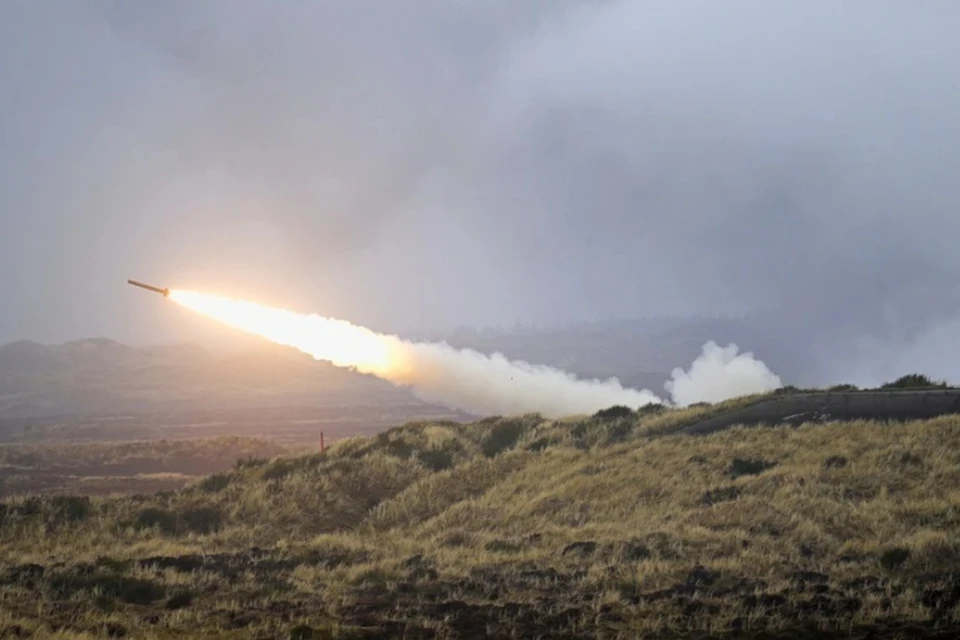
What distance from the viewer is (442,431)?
1486 inches

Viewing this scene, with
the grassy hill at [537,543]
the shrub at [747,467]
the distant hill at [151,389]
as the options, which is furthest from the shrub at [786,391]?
the distant hill at [151,389]

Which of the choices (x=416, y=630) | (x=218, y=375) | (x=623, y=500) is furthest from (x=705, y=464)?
(x=218, y=375)

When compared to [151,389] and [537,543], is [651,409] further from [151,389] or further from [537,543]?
[151,389]

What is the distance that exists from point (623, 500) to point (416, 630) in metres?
11.9

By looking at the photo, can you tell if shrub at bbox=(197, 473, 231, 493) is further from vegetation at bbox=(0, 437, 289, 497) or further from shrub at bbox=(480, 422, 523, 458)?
vegetation at bbox=(0, 437, 289, 497)

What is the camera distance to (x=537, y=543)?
2083cm

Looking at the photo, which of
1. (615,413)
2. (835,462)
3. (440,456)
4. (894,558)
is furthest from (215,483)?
(894,558)

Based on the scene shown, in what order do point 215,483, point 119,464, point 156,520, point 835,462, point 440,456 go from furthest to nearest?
point 119,464
point 440,456
point 215,483
point 156,520
point 835,462

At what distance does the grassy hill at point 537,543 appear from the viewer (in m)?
14.1

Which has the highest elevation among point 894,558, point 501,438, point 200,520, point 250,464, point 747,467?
point 501,438

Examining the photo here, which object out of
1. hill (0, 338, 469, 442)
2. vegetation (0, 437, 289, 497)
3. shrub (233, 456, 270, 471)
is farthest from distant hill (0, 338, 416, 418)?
shrub (233, 456, 270, 471)

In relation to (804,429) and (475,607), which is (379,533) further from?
(804,429)

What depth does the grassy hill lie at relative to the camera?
14.1m

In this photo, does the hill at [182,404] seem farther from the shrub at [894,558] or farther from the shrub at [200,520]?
the shrub at [894,558]
